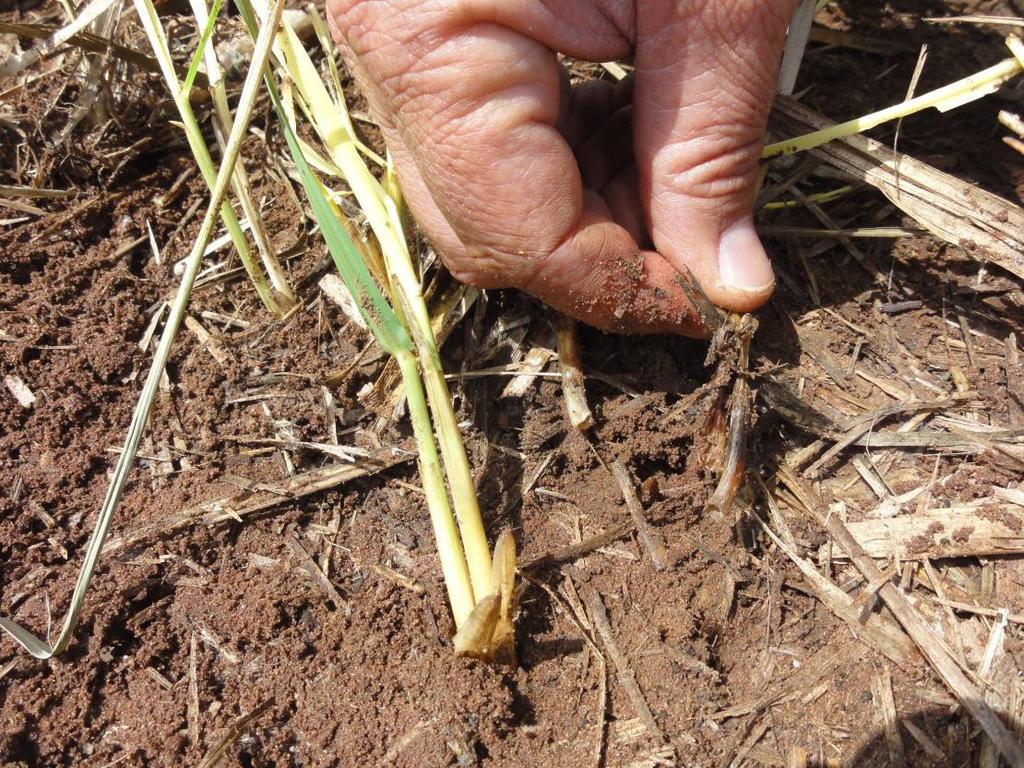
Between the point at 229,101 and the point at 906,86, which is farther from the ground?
the point at 229,101

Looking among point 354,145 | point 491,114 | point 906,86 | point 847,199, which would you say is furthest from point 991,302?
point 354,145

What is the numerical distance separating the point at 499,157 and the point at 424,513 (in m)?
0.81

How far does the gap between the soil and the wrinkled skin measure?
238mm

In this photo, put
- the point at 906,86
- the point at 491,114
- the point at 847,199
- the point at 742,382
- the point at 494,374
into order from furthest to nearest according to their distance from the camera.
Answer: the point at 906,86 < the point at 847,199 < the point at 494,374 < the point at 742,382 < the point at 491,114

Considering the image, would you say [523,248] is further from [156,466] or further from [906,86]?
[906,86]

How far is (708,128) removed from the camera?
5.14 feet

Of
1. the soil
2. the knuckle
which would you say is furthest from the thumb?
the soil

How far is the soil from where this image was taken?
1465mm

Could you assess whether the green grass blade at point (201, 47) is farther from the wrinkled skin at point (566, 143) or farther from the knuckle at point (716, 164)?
the knuckle at point (716, 164)

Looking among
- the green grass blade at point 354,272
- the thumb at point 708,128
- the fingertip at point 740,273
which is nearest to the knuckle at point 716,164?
the thumb at point 708,128

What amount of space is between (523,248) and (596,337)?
0.41 metres

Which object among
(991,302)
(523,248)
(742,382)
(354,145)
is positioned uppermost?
(354,145)

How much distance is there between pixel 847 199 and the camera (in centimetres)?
207

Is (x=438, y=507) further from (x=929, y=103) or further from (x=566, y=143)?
(x=929, y=103)
